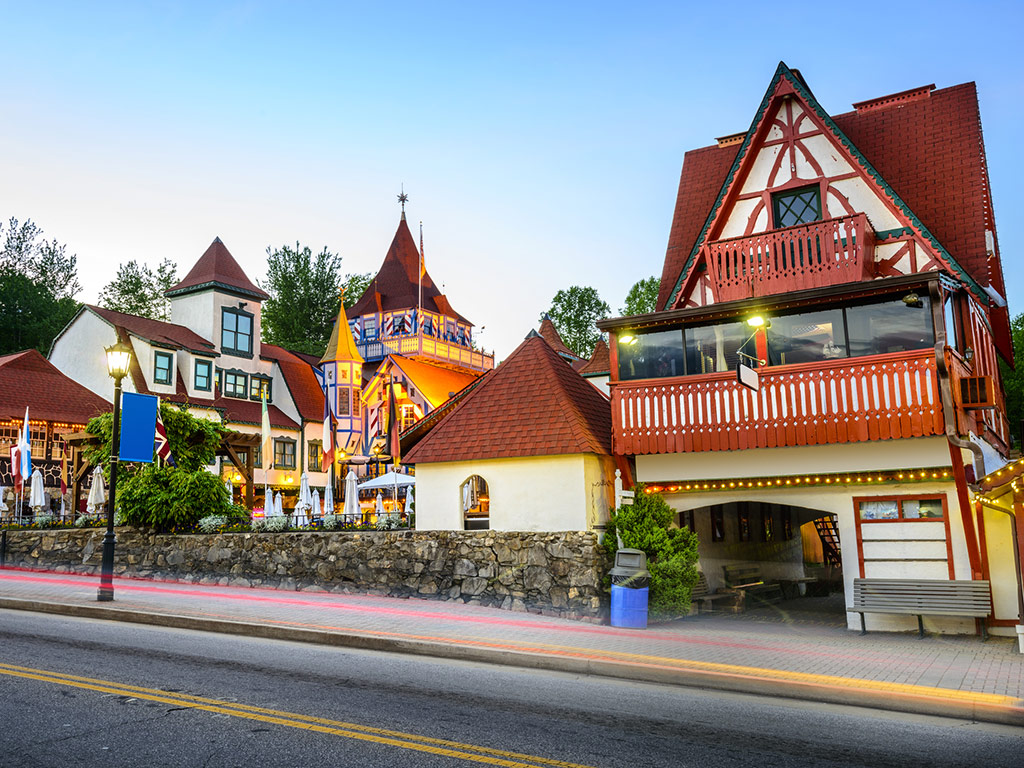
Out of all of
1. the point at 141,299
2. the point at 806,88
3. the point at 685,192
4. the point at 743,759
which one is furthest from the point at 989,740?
the point at 141,299

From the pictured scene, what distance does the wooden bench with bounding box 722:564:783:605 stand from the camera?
19.2m

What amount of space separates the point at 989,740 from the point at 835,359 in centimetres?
805

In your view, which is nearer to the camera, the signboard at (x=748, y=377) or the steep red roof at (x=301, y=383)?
the signboard at (x=748, y=377)

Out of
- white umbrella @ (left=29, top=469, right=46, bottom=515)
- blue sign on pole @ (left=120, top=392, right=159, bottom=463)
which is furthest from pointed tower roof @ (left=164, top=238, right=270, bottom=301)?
blue sign on pole @ (left=120, top=392, right=159, bottom=463)

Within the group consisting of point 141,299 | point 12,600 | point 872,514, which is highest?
point 141,299

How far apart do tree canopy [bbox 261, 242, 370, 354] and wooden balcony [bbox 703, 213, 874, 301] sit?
2025 inches

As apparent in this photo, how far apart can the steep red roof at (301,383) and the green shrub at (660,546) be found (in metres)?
30.2

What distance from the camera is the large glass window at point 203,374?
39.0m

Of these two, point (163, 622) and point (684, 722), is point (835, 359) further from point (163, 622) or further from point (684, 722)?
point (163, 622)

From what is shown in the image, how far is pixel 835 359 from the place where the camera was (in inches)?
579

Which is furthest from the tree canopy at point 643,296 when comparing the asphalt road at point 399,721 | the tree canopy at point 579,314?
the asphalt road at point 399,721

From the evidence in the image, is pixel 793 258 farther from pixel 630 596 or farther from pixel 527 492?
pixel 630 596

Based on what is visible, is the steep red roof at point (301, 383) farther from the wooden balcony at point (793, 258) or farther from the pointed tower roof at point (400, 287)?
the wooden balcony at point (793, 258)

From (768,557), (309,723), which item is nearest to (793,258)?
(768,557)
